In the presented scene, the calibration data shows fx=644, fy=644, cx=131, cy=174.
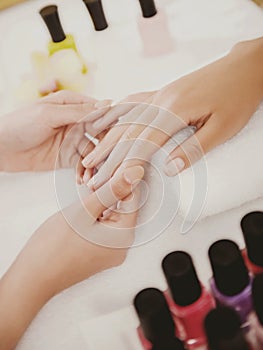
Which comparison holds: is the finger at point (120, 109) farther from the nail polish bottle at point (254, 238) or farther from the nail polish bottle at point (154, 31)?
the nail polish bottle at point (254, 238)

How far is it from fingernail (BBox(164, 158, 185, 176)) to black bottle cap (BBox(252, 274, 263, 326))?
29 cm

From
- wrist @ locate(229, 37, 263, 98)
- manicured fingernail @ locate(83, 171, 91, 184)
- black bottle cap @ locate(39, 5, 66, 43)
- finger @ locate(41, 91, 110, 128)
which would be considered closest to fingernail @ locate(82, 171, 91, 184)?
manicured fingernail @ locate(83, 171, 91, 184)

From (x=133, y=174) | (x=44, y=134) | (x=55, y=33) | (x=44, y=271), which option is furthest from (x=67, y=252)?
(x=55, y=33)

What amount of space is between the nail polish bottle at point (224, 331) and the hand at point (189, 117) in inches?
12.4

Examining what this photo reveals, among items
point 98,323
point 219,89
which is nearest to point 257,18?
point 219,89

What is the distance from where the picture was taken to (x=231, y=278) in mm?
619

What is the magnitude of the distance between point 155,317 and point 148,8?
70 cm

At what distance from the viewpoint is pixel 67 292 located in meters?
0.81

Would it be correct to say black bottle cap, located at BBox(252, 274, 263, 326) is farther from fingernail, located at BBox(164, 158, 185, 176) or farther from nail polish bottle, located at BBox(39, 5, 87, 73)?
nail polish bottle, located at BBox(39, 5, 87, 73)

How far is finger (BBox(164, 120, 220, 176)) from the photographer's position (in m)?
0.85

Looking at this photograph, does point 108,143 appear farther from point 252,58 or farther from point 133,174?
point 252,58

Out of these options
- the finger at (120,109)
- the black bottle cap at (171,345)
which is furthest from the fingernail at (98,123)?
the black bottle cap at (171,345)

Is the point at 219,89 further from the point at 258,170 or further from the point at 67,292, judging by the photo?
the point at 67,292

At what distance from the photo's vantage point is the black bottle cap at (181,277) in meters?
0.61
